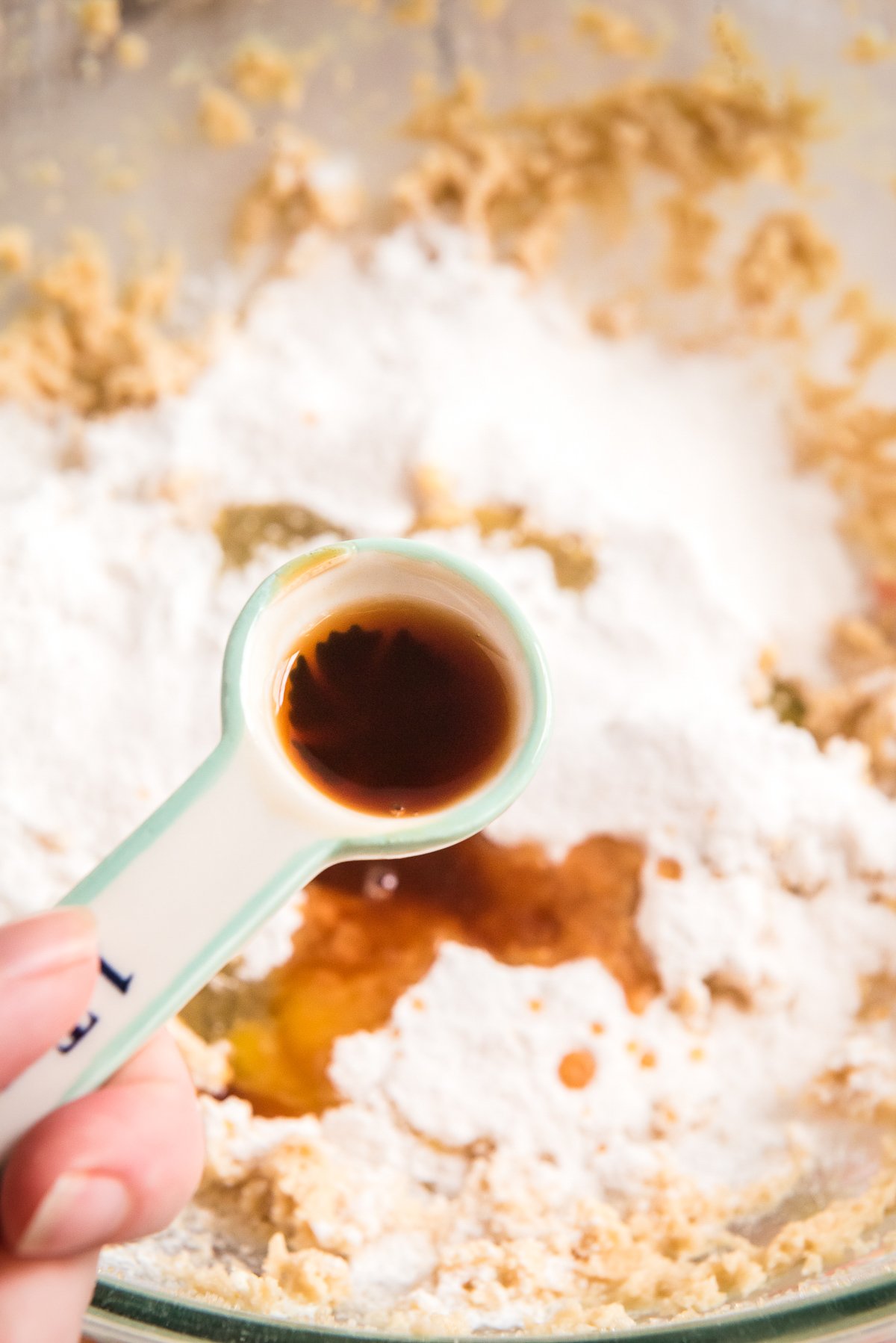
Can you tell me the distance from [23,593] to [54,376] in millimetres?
298

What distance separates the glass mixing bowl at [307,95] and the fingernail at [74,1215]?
1.05 m

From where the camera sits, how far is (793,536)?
1.25 metres

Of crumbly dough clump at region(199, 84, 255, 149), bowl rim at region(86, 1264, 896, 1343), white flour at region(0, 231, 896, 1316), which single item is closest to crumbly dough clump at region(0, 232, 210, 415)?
white flour at region(0, 231, 896, 1316)

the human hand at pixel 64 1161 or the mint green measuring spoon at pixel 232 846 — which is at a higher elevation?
the mint green measuring spoon at pixel 232 846

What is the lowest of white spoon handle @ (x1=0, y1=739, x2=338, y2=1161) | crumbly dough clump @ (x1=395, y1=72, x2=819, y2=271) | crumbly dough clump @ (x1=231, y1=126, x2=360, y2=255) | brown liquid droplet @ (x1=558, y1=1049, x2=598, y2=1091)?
white spoon handle @ (x1=0, y1=739, x2=338, y2=1161)

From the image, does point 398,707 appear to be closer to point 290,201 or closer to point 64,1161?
point 64,1161

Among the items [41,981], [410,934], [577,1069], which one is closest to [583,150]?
[410,934]

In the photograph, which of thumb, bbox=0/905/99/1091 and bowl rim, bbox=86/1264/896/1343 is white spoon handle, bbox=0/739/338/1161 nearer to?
thumb, bbox=0/905/99/1091

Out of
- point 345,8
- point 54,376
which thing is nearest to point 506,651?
point 54,376

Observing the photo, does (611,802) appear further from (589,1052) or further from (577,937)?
(589,1052)

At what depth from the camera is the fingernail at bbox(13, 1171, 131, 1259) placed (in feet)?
1.89

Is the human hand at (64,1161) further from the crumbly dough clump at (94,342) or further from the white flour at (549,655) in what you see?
the crumbly dough clump at (94,342)

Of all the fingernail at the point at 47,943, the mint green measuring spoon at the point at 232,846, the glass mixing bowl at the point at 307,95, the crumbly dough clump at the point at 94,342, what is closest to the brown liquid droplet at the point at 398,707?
the mint green measuring spoon at the point at 232,846

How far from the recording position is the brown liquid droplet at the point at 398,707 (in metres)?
0.80
